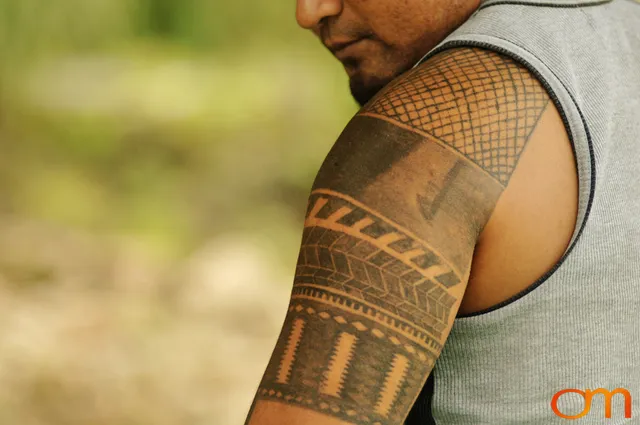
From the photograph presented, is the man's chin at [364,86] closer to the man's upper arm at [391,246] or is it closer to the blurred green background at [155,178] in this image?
the man's upper arm at [391,246]

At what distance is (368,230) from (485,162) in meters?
0.19

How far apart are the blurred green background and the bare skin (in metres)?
3.93

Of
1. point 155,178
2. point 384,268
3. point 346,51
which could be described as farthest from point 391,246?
point 155,178

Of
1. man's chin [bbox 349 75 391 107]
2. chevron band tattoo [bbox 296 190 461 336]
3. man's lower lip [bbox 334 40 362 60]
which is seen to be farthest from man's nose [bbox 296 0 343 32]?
chevron band tattoo [bbox 296 190 461 336]

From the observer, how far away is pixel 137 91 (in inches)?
300

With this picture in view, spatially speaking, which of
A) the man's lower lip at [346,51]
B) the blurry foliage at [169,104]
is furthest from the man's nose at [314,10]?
the blurry foliage at [169,104]

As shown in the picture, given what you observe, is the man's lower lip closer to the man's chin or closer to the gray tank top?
the man's chin

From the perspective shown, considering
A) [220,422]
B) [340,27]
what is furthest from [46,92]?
[340,27]

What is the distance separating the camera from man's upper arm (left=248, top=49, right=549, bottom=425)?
3.45 feet

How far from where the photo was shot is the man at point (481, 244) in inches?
41.6

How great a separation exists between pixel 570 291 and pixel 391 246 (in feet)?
0.98

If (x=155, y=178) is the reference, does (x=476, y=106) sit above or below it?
above

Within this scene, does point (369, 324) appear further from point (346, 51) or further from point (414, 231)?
point (346, 51)

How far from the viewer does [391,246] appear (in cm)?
106
